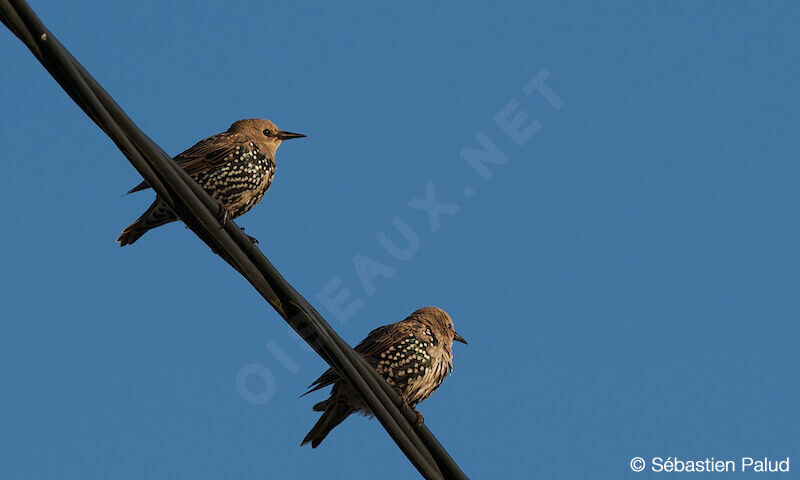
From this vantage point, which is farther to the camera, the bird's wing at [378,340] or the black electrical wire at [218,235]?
the bird's wing at [378,340]

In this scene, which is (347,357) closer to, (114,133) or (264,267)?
(264,267)

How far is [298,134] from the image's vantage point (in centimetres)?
846

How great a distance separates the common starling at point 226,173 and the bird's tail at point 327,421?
163 cm

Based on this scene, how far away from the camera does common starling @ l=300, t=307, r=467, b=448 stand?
7891 mm

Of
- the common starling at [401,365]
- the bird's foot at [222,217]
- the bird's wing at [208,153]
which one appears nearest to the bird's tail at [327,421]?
the common starling at [401,365]

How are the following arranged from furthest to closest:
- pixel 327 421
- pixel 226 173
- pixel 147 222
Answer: pixel 327 421 → pixel 226 173 → pixel 147 222

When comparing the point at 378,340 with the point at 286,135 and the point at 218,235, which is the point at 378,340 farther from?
the point at 218,235

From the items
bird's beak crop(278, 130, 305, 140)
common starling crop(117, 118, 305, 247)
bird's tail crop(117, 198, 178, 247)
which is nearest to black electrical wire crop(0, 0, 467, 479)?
bird's tail crop(117, 198, 178, 247)

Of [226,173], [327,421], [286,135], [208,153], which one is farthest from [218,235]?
→ [286,135]

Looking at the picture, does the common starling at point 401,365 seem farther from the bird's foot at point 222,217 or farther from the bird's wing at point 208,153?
the bird's foot at point 222,217

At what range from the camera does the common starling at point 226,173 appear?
764cm

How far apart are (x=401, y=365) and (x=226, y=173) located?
6.45 feet

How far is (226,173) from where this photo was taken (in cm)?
771

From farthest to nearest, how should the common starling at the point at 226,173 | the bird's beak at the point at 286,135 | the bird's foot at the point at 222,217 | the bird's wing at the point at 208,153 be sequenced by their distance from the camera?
the bird's beak at the point at 286,135 < the bird's wing at the point at 208,153 < the common starling at the point at 226,173 < the bird's foot at the point at 222,217
